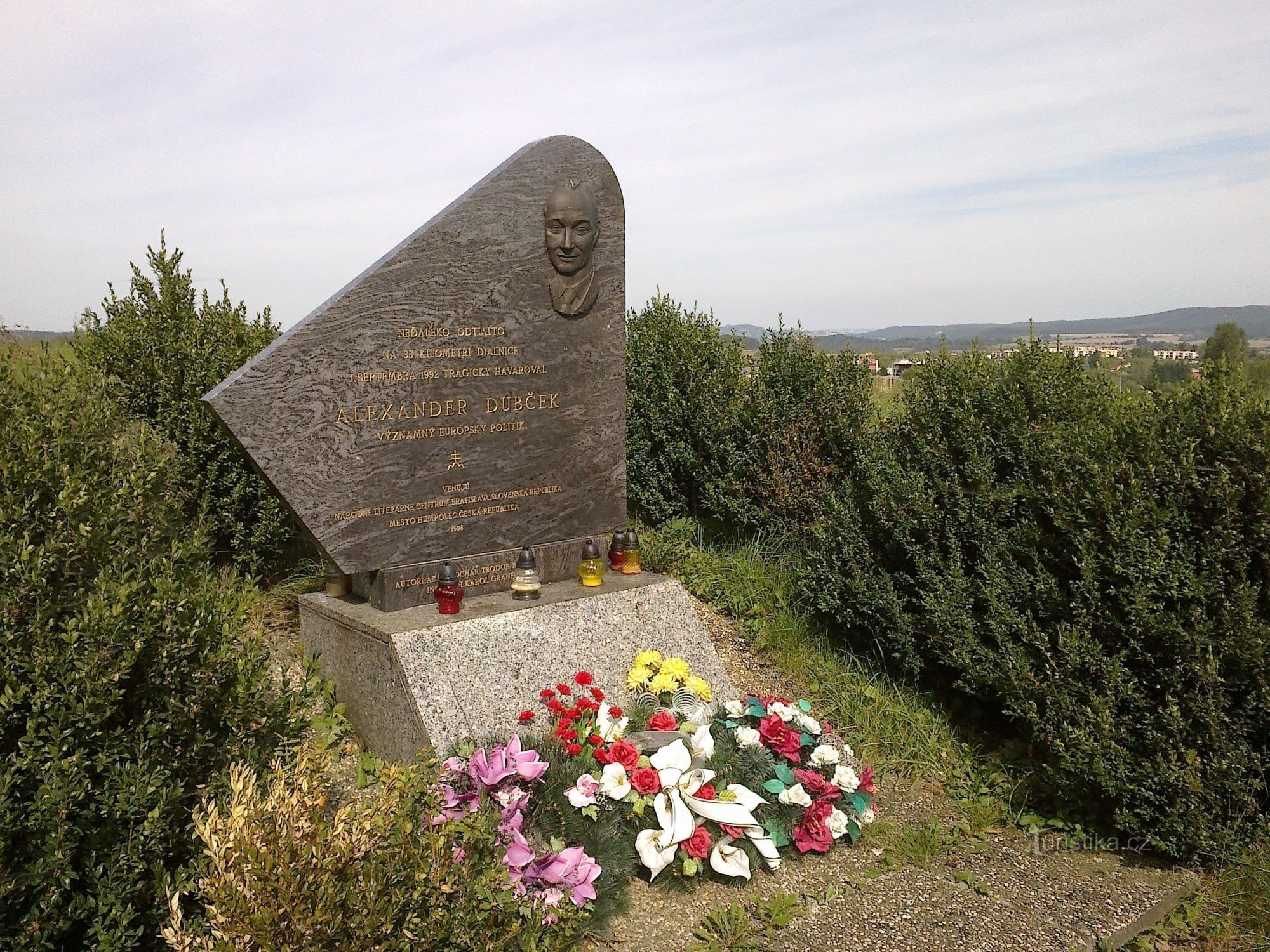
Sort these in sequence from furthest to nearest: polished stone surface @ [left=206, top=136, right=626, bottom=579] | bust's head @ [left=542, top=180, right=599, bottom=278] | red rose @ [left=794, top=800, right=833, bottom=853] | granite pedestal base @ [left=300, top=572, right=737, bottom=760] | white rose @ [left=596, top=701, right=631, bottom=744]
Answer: bust's head @ [left=542, top=180, right=599, bottom=278]
polished stone surface @ [left=206, top=136, right=626, bottom=579]
granite pedestal base @ [left=300, top=572, right=737, bottom=760]
white rose @ [left=596, top=701, right=631, bottom=744]
red rose @ [left=794, top=800, right=833, bottom=853]

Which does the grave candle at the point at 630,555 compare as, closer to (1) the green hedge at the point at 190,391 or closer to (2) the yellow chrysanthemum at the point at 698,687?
(2) the yellow chrysanthemum at the point at 698,687

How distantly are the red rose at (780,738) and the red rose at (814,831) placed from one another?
24cm

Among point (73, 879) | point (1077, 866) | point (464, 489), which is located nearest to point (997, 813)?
point (1077, 866)

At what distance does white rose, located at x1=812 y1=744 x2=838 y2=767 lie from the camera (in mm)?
3736

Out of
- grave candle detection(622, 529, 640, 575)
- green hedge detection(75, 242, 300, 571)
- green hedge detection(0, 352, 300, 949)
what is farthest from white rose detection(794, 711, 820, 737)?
green hedge detection(75, 242, 300, 571)

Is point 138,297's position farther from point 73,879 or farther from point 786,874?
point 786,874

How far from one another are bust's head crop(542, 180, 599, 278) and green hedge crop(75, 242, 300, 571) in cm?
220

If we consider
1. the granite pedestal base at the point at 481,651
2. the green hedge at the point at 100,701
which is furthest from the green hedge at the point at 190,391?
the green hedge at the point at 100,701

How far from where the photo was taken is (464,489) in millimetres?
4391

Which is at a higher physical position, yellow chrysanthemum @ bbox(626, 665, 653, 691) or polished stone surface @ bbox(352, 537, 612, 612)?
polished stone surface @ bbox(352, 537, 612, 612)

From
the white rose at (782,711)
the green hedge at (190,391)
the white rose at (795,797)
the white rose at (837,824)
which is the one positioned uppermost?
the green hedge at (190,391)

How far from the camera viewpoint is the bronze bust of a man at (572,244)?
14.9ft

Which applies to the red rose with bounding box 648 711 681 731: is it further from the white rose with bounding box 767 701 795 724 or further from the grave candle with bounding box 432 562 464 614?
the grave candle with bounding box 432 562 464 614

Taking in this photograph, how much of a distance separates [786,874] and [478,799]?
1252mm
